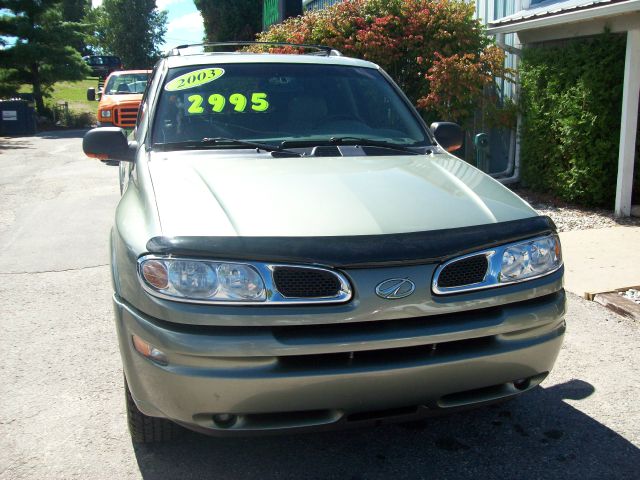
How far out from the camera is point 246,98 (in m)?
4.13

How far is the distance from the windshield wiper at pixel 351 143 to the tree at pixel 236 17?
111 ft

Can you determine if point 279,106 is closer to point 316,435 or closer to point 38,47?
point 316,435

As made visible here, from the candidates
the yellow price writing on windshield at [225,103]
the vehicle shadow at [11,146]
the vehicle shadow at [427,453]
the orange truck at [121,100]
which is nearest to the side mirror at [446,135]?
the yellow price writing on windshield at [225,103]

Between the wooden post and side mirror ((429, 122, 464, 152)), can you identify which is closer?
side mirror ((429, 122, 464, 152))

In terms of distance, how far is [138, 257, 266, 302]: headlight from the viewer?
8.49 ft

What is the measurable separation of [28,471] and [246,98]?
229 centimetres

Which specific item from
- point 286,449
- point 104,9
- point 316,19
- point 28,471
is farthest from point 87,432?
point 104,9


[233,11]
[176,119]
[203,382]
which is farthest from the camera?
[233,11]

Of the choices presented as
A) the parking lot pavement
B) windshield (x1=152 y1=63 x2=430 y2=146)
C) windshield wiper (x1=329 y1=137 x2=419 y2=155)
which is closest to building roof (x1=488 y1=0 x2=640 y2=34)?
the parking lot pavement

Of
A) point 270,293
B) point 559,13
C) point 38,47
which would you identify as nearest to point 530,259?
point 270,293

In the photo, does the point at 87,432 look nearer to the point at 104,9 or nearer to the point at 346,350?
the point at 346,350

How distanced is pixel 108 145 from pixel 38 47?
80.6 feet

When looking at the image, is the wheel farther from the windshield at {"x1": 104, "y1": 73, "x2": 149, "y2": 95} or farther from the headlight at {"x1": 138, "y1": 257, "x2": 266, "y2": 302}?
the windshield at {"x1": 104, "y1": 73, "x2": 149, "y2": 95}

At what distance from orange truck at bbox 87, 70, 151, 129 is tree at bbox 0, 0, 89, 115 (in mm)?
8748
